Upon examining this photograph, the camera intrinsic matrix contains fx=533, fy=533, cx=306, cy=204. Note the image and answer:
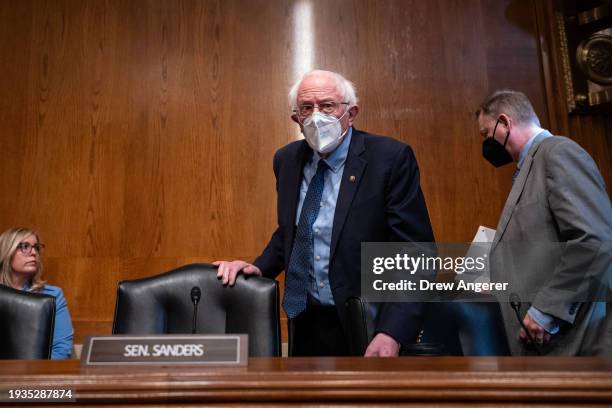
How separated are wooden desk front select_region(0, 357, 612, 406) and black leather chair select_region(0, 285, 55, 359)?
2.29 ft

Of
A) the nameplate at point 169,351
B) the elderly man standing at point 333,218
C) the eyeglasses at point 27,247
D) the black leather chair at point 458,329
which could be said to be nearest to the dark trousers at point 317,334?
the elderly man standing at point 333,218

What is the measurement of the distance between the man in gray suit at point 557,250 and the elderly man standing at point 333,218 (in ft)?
1.10

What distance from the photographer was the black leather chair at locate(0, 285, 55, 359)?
132cm

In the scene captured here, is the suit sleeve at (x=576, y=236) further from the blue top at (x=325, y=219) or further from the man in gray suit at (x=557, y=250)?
the blue top at (x=325, y=219)

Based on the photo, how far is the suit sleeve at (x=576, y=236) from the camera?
150cm

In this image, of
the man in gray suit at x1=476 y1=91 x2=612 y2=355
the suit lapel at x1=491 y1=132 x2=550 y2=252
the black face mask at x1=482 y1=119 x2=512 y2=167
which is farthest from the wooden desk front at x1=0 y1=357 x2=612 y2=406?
the black face mask at x1=482 y1=119 x2=512 y2=167

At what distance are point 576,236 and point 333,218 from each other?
0.70 m

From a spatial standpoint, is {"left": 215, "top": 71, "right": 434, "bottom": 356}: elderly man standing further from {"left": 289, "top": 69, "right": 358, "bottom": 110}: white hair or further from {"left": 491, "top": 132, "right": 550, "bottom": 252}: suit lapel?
{"left": 491, "top": 132, "right": 550, "bottom": 252}: suit lapel

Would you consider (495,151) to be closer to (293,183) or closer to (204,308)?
(293,183)

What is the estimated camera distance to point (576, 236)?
1.52 m

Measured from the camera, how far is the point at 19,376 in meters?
0.69

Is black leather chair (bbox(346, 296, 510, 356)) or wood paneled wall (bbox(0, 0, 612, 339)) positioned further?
wood paneled wall (bbox(0, 0, 612, 339))

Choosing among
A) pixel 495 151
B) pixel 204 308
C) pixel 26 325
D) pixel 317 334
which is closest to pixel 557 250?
pixel 495 151

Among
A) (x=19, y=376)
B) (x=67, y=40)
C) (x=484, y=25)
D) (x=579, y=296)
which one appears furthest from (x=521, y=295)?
(x=67, y=40)
